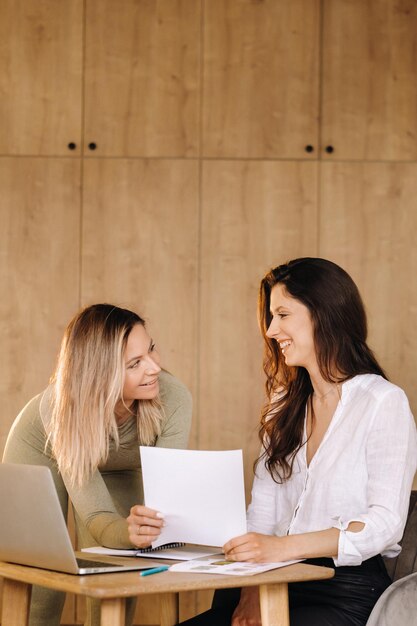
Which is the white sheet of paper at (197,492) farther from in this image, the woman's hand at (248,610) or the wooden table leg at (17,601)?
the wooden table leg at (17,601)

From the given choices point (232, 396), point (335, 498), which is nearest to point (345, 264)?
point (232, 396)

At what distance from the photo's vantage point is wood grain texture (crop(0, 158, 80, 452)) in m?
4.23

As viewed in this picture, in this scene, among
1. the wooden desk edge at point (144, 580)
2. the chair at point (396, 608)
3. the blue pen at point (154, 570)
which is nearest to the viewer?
the wooden desk edge at point (144, 580)

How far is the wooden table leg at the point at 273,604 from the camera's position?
1906 millimetres

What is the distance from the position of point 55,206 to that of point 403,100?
62.7 inches

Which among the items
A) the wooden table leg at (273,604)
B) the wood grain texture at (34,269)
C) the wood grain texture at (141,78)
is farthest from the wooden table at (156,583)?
the wood grain texture at (141,78)

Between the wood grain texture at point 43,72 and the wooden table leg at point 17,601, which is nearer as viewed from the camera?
the wooden table leg at point 17,601

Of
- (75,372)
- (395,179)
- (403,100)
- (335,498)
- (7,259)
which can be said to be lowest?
(335,498)

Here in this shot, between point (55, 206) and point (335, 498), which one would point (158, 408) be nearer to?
point (335, 498)

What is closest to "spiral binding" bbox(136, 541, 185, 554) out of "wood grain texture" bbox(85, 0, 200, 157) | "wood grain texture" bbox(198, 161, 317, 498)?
"wood grain texture" bbox(198, 161, 317, 498)

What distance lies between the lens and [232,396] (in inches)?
167

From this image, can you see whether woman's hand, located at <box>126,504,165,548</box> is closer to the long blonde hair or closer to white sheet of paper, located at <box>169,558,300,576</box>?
white sheet of paper, located at <box>169,558,300,576</box>

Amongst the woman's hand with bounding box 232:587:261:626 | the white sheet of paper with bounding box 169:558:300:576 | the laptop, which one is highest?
the laptop

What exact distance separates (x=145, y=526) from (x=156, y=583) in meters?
0.42
